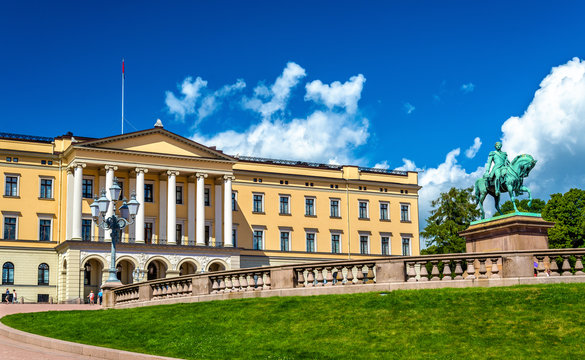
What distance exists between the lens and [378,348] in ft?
59.4

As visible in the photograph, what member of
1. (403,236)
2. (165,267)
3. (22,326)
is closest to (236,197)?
(165,267)

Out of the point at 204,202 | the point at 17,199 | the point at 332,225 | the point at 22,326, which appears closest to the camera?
the point at 22,326

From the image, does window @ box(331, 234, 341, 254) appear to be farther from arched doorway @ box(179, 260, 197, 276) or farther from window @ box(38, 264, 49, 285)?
window @ box(38, 264, 49, 285)

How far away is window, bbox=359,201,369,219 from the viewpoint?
8700 cm

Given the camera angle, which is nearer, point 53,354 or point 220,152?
point 53,354

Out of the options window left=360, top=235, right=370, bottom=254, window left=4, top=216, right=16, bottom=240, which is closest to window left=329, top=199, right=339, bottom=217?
window left=360, top=235, right=370, bottom=254

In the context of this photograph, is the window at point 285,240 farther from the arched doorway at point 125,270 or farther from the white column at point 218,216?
the arched doorway at point 125,270

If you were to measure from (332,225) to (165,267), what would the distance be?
65.8 feet

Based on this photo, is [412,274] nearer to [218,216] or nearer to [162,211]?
[162,211]

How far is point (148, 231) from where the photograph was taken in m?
74.0

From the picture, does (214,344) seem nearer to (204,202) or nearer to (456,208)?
(204,202)

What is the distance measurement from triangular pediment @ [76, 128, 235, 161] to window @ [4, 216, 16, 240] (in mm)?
8729

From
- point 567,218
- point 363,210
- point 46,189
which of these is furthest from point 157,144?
point 567,218

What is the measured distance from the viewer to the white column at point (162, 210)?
74.0m
